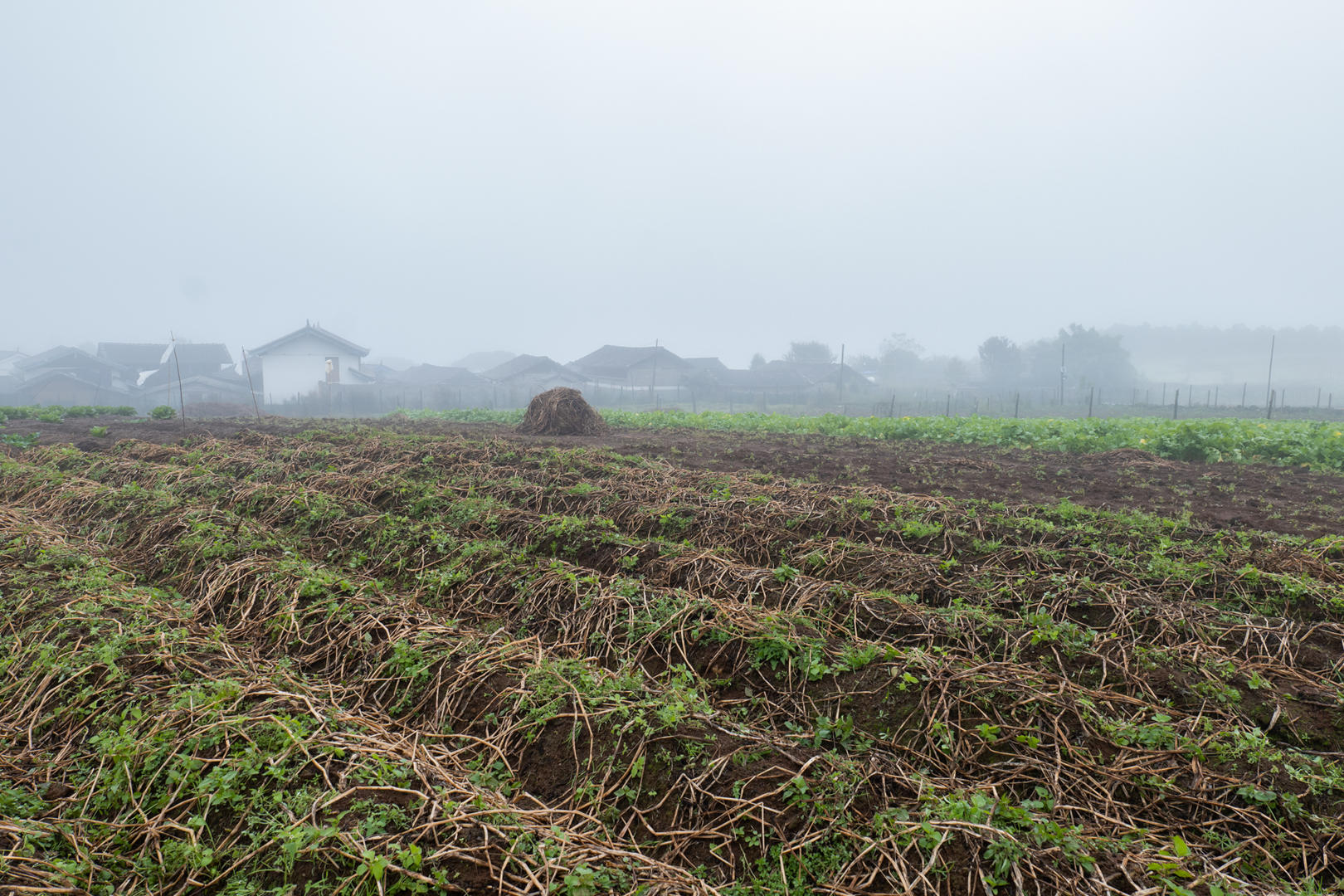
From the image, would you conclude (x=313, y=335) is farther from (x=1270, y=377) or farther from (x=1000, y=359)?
(x=1000, y=359)

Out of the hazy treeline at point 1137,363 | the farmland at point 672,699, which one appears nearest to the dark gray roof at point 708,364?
the hazy treeline at point 1137,363

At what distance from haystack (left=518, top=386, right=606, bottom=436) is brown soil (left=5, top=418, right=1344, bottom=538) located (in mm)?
1683

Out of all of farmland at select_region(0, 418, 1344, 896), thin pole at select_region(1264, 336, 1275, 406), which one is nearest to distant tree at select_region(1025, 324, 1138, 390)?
thin pole at select_region(1264, 336, 1275, 406)

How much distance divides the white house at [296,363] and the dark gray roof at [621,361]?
66.1 feet

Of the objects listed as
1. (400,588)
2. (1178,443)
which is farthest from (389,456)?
(1178,443)

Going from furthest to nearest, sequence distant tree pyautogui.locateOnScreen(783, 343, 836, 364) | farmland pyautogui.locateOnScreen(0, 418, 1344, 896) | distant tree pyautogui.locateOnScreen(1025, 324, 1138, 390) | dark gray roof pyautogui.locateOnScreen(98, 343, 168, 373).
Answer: distant tree pyautogui.locateOnScreen(783, 343, 836, 364)
distant tree pyautogui.locateOnScreen(1025, 324, 1138, 390)
dark gray roof pyautogui.locateOnScreen(98, 343, 168, 373)
farmland pyautogui.locateOnScreen(0, 418, 1344, 896)

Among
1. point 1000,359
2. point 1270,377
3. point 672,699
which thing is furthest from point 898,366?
point 672,699

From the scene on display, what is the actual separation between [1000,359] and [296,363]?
7178 cm

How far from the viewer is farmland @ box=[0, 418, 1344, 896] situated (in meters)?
2.73

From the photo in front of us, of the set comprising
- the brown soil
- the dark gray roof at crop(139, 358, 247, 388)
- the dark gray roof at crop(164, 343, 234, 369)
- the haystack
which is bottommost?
the brown soil

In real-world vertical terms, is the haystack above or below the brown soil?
above

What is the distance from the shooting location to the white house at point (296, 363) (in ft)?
149

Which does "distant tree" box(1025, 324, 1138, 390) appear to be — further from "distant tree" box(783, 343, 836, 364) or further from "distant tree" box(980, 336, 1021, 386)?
"distant tree" box(783, 343, 836, 364)

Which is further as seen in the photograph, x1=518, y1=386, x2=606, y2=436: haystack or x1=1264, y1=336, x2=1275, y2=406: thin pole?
x1=1264, y1=336, x2=1275, y2=406: thin pole
